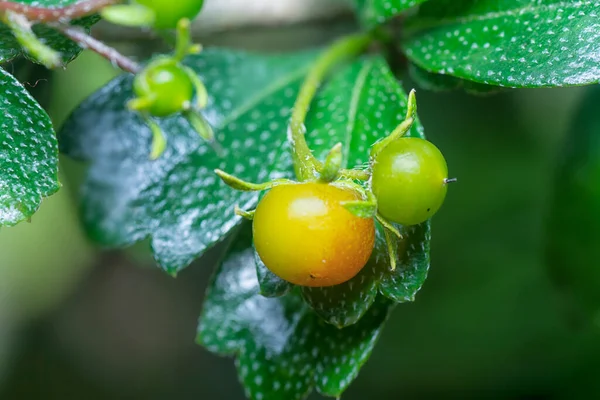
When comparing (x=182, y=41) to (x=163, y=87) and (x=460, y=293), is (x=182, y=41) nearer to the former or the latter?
(x=163, y=87)

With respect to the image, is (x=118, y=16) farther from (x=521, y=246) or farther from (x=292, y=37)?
(x=521, y=246)

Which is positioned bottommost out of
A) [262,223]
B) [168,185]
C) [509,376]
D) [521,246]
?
[509,376]

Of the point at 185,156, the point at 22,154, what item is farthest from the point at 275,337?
the point at 22,154

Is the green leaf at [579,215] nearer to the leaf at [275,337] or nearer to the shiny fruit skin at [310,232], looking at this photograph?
the leaf at [275,337]

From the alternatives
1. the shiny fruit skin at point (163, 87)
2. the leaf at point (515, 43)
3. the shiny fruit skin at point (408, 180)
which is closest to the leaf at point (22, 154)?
the shiny fruit skin at point (163, 87)

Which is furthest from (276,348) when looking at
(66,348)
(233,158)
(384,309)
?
(66,348)
